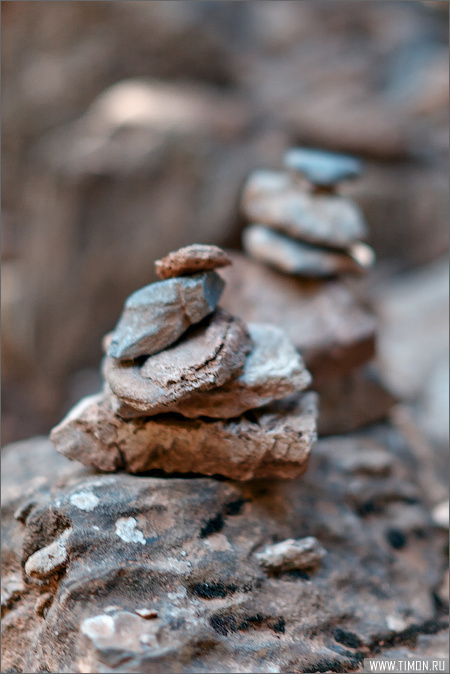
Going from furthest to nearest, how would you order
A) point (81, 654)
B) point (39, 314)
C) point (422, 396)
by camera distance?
point (39, 314) < point (422, 396) < point (81, 654)

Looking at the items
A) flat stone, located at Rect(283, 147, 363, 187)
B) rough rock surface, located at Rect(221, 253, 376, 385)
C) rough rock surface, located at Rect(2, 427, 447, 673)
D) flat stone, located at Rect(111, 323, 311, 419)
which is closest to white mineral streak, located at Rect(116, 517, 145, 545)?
rough rock surface, located at Rect(2, 427, 447, 673)

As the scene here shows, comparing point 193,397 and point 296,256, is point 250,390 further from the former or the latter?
point 296,256

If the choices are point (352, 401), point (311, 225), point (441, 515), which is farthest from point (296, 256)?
point (441, 515)

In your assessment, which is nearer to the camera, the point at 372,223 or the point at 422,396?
the point at 422,396

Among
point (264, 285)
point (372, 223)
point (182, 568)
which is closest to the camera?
point (182, 568)

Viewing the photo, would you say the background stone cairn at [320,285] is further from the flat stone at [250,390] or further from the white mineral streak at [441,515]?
the flat stone at [250,390]

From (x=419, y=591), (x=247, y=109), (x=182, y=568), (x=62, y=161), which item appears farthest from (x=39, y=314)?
(x=419, y=591)

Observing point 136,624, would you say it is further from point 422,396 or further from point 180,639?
point 422,396
